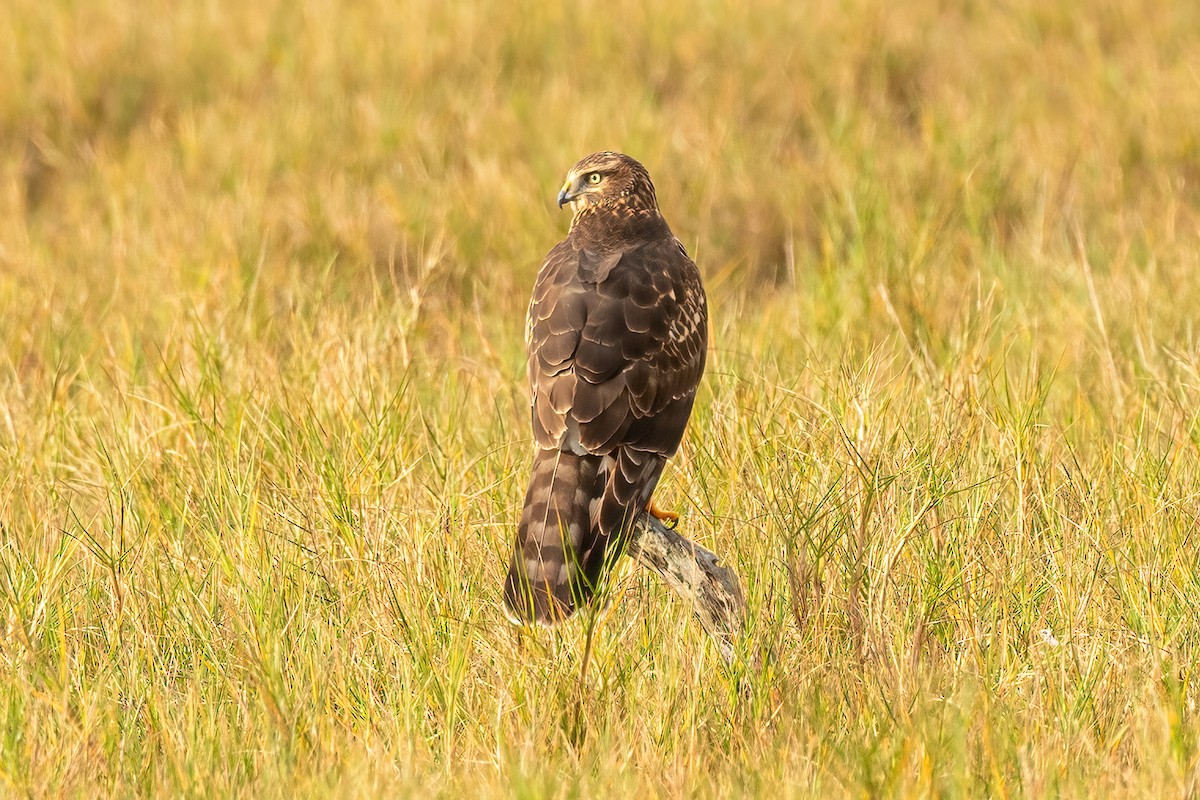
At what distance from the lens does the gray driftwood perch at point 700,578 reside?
3.36m

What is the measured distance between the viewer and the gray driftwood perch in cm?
336

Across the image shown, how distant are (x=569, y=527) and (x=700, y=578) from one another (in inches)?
12.5

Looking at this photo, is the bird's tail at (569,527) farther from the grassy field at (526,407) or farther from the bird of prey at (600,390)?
the grassy field at (526,407)

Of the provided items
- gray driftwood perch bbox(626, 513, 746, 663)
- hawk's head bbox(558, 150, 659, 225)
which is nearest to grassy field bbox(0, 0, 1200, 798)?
gray driftwood perch bbox(626, 513, 746, 663)

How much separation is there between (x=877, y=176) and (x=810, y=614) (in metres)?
3.94

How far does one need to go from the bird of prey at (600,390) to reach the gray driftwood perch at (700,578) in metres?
0.07

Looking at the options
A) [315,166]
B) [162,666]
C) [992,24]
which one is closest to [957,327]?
[162,666]

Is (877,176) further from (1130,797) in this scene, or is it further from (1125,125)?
(1130,797)

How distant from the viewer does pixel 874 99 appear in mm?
8188

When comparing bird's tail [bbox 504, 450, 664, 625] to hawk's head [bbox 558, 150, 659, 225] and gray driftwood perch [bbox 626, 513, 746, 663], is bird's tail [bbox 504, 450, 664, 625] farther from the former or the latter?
hawk's head [bbox 558, 150, 659, 225]

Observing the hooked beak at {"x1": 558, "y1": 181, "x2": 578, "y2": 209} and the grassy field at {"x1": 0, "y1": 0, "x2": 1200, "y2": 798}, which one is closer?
the grassy field at {"x1": 0, "y1": 0, "x2": 1200, "y2": 798}

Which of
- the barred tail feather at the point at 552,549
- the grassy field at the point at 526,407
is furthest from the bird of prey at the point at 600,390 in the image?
the grassy field at the point at 526,407

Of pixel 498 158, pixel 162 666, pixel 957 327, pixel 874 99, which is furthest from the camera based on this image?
pixel 874 99

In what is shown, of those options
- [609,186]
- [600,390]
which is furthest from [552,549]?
[609,186]
